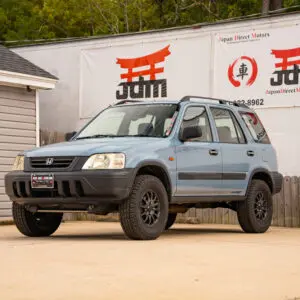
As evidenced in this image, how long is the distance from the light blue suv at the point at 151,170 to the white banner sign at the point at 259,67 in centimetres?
350

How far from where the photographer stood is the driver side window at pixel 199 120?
12967 millimetres

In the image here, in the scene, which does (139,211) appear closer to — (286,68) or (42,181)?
(42,181)

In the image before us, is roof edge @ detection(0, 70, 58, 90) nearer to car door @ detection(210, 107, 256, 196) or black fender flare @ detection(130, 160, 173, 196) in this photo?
car door @ detection(210, 107, 256, 196)

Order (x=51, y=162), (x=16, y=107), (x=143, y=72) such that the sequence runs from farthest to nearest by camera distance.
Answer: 1. (x=143, y=72)
2. (x=16, y=107)
3. (x=51, y=162)

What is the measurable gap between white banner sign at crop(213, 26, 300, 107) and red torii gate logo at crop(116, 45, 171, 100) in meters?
1.46

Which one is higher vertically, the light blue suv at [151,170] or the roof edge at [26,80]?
the roof edge at [26,80]

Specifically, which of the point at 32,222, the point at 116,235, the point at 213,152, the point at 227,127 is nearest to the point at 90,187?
the point at 32,222

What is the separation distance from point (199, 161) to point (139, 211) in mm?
1604

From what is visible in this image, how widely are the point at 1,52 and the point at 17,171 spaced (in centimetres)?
841

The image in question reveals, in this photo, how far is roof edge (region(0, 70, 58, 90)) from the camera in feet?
61.9

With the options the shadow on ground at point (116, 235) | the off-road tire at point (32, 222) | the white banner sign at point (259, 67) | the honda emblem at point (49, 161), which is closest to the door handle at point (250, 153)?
the shadow on ground at point (116, 235)

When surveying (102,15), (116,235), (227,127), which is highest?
(102,15)

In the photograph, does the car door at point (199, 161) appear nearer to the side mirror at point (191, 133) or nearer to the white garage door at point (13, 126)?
the side mirror at point (191, 133)

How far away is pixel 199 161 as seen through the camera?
1281cm
